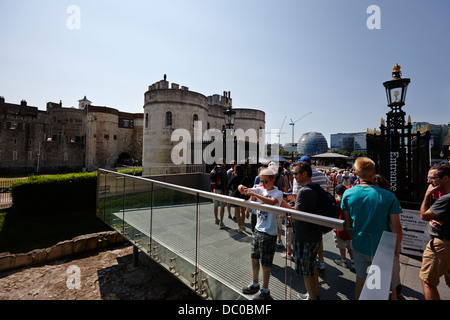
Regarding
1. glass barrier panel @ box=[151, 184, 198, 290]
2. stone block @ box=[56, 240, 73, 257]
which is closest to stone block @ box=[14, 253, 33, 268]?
stone block @ box=[56, 240, 73, 257]

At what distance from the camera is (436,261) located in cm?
295

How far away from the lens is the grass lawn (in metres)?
9.43

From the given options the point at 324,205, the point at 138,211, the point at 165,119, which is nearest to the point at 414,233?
the point at 324,205

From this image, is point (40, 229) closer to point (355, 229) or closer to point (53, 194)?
point (53, 194)

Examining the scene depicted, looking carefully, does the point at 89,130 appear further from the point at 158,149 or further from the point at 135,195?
the point at 135,195

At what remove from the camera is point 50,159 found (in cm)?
3938

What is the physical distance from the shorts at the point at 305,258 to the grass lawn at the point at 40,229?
1146cm

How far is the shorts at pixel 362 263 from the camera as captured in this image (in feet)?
6.80

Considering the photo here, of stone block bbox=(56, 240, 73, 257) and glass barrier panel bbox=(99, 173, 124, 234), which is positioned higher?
glass barrier panel bbox=(99, 173, 124, 234)

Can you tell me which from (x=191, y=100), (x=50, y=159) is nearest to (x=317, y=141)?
(x=191, y=100)

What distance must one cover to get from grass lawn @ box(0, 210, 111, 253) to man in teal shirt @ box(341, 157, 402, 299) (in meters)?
12.0

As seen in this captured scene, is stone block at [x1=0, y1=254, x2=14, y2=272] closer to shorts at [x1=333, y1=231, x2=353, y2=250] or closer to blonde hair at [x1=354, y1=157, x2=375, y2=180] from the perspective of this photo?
shorts at [x1=333, y1=231, x2=353, y2=250]

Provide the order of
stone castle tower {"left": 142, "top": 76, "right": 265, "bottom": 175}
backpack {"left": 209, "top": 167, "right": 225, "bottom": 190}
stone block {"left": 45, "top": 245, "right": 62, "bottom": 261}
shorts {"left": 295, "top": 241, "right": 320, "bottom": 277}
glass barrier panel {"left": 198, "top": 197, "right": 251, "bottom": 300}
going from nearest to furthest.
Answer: shorts {"left": 295, "top": 241, "right": 320, "bottom": 277} → glass barrier panel {"left": 198, "top": 197, "right": 251, "bottom": 300} → backpack {"left": 209, "top": 167, "right": 225, "bottom": 190} → stone block {"left": 45, "top": 245, "right": 62, "bottom": 261} → stone castle tower {"left": 142, "top": 76, "right": 265, "bottom": 175}

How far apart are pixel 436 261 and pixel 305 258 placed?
2.14 m
